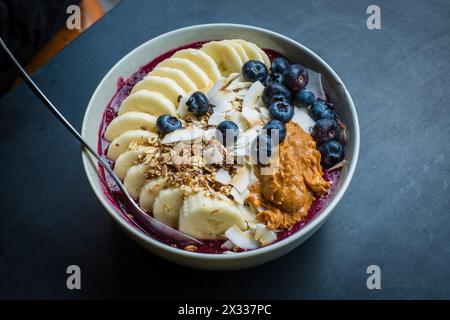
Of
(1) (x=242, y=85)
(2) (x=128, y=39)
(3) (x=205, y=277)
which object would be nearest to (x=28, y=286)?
(3) (x=205, y=277)

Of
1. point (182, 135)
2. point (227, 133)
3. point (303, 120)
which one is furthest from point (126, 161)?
point (303, 120)

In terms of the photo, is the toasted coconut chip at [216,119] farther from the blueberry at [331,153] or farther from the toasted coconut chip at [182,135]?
the blueberry at [331,153]

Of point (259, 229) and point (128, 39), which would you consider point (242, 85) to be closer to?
point (259, 229)

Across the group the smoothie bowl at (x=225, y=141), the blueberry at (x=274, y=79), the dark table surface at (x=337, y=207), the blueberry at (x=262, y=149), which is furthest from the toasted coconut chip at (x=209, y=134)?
the dark table surface at (x=337, y=207)

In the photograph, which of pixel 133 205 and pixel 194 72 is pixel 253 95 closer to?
pixel 194 72

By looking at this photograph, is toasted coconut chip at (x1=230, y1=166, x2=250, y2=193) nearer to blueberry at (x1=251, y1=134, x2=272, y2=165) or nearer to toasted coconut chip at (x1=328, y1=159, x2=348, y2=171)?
blueberry at (x1=251, y1=134, x2=272, y2=165)
